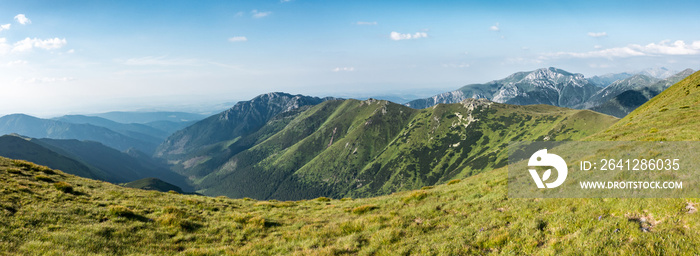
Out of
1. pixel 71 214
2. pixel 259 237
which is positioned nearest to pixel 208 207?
pixel 71 214

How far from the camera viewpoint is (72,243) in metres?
15.1

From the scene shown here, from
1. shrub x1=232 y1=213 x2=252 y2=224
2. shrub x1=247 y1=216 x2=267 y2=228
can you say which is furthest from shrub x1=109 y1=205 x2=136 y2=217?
shrub x1=247 y1=216 x2=267 y2=228

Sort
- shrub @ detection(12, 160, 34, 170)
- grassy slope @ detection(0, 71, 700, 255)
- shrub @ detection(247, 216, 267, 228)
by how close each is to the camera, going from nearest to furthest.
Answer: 1. grassy slope @ detection(0, 71, 700, 255)
2. shrub @ detection(247, 216, 267, 228)
3. shrub @ detection(12, 160, 34, 170)

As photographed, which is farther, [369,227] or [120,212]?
[120,212]

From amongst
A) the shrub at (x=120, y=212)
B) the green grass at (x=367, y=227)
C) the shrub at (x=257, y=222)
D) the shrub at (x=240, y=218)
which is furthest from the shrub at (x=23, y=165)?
the shrub at (x=257, y=222)

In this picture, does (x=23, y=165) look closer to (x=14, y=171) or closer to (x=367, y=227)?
(x=14, y=171)

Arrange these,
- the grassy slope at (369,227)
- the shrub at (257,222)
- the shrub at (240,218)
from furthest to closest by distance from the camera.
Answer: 1. the shrub at (240,218)
2. the shrub at (257,222)
3. the grassy slope at (369,227)

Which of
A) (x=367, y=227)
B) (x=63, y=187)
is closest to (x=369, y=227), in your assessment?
(x=367, y=227)

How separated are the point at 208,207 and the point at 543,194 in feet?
95.2

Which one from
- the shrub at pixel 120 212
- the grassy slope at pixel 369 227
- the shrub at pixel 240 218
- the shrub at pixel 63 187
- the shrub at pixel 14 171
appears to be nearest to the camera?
the grassy slope at pixel 369 227

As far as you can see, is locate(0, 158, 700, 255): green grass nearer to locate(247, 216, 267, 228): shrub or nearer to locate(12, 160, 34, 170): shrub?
locate(247, 216, 267, 228): shrub

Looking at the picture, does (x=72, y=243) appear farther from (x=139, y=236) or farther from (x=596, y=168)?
(x=596, y=168)

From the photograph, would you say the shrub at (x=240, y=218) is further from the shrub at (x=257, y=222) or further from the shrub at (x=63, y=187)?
the shrub at (x=63, y=187)

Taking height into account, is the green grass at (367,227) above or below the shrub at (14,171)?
below
